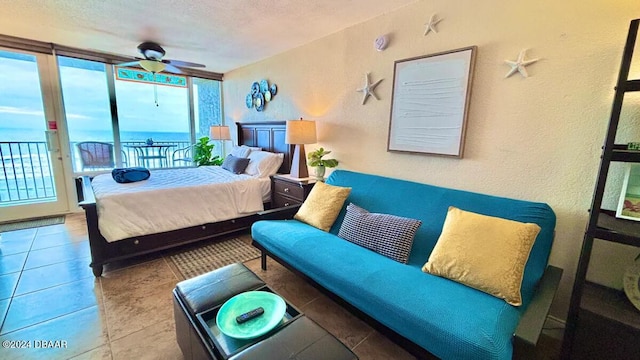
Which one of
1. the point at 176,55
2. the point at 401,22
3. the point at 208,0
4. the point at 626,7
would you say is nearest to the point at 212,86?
the point at 176,55

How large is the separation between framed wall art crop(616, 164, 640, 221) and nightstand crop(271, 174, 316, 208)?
7.78ft

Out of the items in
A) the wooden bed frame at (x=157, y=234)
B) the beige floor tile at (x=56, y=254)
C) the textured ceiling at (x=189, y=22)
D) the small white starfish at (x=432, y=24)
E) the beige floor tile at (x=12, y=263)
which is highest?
the textured ceiling at (x=189, y=22)

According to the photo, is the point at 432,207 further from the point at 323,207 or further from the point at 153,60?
the point at 153,60

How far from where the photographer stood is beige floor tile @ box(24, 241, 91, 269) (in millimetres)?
2561

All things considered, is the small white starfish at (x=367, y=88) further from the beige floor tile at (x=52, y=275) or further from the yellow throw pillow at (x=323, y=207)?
the beige floor tile at (x=52, y=275)

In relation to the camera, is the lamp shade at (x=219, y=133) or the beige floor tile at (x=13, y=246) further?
the lamp shade at (x=219, y=133)

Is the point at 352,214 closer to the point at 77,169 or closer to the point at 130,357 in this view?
the point at 130,357

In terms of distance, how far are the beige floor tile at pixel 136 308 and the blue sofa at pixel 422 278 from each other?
84 centimetres

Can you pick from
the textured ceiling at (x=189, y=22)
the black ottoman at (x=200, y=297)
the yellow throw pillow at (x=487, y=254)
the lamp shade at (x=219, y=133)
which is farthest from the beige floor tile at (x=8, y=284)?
the yellow throw pillow at (x=487, y=254)

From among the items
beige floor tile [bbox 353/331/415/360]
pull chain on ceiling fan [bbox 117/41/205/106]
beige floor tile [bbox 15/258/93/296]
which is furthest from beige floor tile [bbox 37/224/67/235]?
beige floor tile [bbox 353/331/415/360]

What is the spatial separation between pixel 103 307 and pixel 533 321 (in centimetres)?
269

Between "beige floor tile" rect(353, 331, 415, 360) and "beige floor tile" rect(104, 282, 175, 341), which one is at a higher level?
"beige floor tile" rect(104, 282, 175, 341)

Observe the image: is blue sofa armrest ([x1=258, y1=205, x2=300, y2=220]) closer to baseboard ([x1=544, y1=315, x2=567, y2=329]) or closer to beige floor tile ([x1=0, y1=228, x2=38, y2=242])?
baseboard ([x1=544, y1=315, x2=567, y2=329])

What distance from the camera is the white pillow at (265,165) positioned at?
11.8 feet
